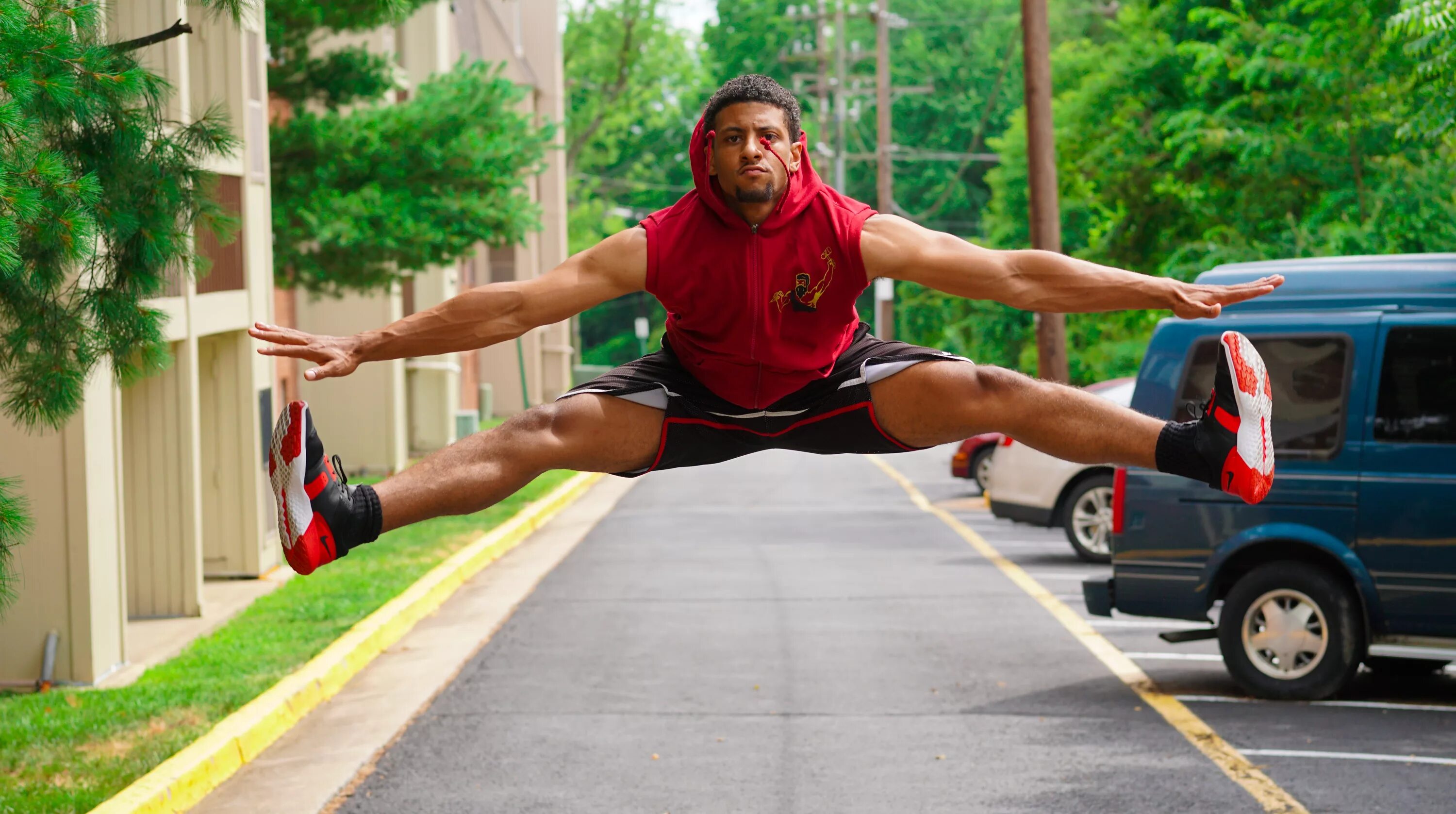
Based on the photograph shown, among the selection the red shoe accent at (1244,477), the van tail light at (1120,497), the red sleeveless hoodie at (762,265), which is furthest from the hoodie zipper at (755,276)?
the van tail light at (1120,497)

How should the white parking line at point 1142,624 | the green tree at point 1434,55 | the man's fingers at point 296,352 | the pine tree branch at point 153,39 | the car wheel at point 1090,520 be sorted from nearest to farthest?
1. the man's fingers at point 296,352
2. the pine tree branch at point 153,39
3. the green tree at point 1434,55
4. the white parking line at point 1142,624
5. the car wheel at point 1090,520

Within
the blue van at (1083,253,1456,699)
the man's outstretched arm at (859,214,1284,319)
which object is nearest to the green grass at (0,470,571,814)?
the man's outstretched arm at (859,214,1284,319)

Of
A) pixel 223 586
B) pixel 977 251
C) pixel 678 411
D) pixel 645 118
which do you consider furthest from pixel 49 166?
pixel 645 118

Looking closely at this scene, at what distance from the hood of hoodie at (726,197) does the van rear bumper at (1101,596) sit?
616cm

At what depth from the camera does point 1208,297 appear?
4.65m

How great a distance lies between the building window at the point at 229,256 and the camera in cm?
1395

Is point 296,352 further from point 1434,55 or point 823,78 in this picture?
point 823,78

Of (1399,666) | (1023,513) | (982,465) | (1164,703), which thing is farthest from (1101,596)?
(982,465)

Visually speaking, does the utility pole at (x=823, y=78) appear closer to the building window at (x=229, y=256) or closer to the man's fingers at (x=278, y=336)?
the building window at (x=229, y=256)

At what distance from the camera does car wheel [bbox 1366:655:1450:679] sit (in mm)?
10586

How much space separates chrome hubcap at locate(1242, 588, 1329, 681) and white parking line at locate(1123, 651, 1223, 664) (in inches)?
52.8

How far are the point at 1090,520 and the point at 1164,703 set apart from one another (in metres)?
6.28

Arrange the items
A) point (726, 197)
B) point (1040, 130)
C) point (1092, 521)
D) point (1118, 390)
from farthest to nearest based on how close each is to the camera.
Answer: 1. point (1040, 130)
2. point (1118, 390)
3. point (1092, 521)
4. point (726, 197)

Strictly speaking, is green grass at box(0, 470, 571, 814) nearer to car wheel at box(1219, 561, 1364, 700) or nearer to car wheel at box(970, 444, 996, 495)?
car wheel at box(1219, 561, 1364, 700)
